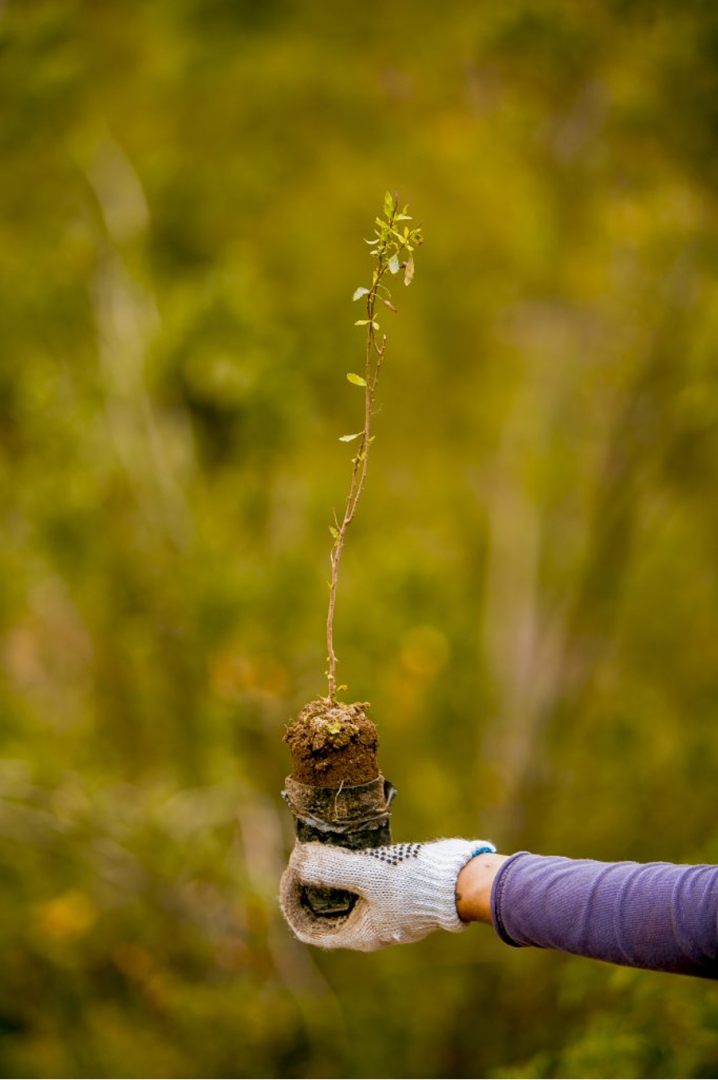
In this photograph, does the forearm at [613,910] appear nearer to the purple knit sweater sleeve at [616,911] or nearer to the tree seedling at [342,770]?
the purple knit sweater sleeve at [616,911]

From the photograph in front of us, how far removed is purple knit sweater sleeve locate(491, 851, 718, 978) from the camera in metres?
1.25

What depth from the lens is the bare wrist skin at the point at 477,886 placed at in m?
1.45

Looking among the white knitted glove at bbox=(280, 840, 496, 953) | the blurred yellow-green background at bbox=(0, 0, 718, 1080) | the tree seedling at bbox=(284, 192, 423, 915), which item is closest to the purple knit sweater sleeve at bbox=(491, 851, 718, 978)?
the white knitted glove at bbox=(280, 840, 496, 953)

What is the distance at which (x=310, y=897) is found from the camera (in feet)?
5.55

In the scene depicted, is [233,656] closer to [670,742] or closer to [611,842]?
[611,842]

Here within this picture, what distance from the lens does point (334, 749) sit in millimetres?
1613

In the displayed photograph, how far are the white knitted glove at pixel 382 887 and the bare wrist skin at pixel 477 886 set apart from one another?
0.01 meters

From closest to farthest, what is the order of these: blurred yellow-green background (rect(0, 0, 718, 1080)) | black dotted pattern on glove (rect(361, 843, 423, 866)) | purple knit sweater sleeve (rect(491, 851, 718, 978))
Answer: purple knit sweater sleeve (rect(491, 851, 718, 978)) < black dotted pattern on glove (rect(361, 843, 423, 866)) < blurred yellow-green background (rect(0, 0, 718, 1080))

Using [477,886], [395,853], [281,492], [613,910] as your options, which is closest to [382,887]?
[395,853]

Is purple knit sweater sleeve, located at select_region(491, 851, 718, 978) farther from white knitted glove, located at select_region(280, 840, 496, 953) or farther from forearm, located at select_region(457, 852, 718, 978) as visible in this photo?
white knitted glove, located at select_region(280, 840, 496, 953)

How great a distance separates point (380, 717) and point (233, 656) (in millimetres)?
1104

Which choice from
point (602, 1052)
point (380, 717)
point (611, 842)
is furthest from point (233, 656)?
point (602, 1052)

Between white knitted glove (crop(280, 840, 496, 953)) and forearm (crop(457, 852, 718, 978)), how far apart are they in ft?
0.30

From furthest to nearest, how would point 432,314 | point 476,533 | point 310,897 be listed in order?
1. point 476,533
2. point 432,314
3. point 310,897
